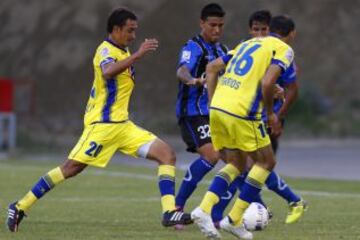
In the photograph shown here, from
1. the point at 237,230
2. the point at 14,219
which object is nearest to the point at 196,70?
the point at 237,230

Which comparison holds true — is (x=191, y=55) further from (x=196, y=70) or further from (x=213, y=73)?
(x=213, y=73)

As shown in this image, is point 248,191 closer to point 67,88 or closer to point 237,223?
point 237,223

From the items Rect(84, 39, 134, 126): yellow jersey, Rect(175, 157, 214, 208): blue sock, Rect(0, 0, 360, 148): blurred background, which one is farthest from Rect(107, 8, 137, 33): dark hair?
Rect(0, 0, 360, 148): blurred background

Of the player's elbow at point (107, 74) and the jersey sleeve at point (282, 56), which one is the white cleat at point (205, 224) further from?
the player's elbow at point (107, 74)

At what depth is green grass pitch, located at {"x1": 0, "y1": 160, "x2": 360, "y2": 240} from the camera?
11422 millimetres

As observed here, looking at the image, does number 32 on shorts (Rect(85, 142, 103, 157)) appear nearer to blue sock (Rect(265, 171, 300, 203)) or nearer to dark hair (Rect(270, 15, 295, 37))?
dark hair (Rect(270, 15, 295, 37))

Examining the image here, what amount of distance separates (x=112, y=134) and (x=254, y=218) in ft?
6.08

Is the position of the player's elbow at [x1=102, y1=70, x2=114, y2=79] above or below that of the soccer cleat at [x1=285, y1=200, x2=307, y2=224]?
above

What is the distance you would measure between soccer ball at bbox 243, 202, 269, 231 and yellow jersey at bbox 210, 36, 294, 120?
2.80 feet

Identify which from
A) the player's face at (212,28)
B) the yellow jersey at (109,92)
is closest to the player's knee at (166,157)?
the yellow jersey at (109,92)

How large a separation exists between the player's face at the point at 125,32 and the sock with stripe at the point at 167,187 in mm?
1287

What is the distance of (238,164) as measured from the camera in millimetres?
11148

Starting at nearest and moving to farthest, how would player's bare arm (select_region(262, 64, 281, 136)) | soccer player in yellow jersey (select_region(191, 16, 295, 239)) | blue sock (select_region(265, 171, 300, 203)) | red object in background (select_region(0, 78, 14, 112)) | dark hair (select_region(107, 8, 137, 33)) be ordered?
player's bare arm (select_region(262, 64, 281, 136))
soccer player in yellow jersey (select_region(191, 16, 295, 239))
dark hair (select_region(107, 8, 137, 33))
blue sock (select_region(265, 171, 300, 203))
red object in background (select_region(0, 78, 14, 112))

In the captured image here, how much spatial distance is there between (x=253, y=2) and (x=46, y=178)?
24748mm
